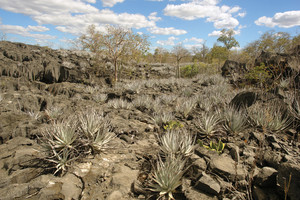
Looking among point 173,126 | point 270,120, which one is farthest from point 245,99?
point 173,126

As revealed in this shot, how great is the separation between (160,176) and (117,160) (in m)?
0.96

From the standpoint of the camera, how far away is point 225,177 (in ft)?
7.79

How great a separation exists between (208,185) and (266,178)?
2.37 ft

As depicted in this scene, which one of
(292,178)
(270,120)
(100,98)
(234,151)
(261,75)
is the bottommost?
(100,98)

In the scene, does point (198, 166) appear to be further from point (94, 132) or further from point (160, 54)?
point (160, 54)

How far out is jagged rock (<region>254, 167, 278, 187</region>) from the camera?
2.24 meters

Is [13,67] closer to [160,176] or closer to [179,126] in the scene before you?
[179,126]

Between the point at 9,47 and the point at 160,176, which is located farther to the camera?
the point at 9,47

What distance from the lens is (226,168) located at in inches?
96.4

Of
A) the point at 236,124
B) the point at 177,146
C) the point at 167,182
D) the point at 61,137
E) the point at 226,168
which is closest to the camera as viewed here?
the point at 167,182

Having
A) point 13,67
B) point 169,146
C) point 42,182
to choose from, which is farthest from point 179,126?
point 13,67

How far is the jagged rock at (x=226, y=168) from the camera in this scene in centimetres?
235

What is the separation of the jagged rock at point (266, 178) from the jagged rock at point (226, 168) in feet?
0.53

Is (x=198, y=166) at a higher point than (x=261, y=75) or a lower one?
lower
